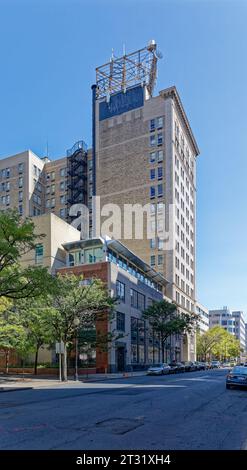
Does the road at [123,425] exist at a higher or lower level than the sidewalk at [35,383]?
higher

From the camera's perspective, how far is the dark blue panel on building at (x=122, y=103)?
9231 centimetres

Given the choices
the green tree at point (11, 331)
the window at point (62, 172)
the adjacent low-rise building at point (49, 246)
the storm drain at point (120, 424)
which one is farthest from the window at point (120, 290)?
the window at point (62, 172)

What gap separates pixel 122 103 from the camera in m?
94.5

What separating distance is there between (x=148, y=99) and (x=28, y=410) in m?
83.9

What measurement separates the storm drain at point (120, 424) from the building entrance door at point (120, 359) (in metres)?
42.4

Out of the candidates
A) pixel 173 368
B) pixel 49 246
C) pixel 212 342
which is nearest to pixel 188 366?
pixel 173 368

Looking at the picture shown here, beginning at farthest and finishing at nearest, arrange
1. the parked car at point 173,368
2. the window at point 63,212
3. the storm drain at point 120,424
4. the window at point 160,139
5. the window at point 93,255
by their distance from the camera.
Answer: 1. the window at point 63,212
2. the window at point 160,139
3. the window at point 93,255
4. the parked car at point 173,368
5. the storm drain at point 120,424

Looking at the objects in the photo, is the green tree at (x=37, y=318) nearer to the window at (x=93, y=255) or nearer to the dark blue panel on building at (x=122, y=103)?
the window at (x=93, y=255)

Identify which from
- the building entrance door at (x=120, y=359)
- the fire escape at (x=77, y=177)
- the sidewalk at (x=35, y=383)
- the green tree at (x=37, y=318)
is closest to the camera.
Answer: the sidewalk at (x=35, y=383)

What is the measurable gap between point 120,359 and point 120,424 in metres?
44.3

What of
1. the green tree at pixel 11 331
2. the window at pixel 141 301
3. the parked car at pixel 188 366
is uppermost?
the window at pixel 141 301
